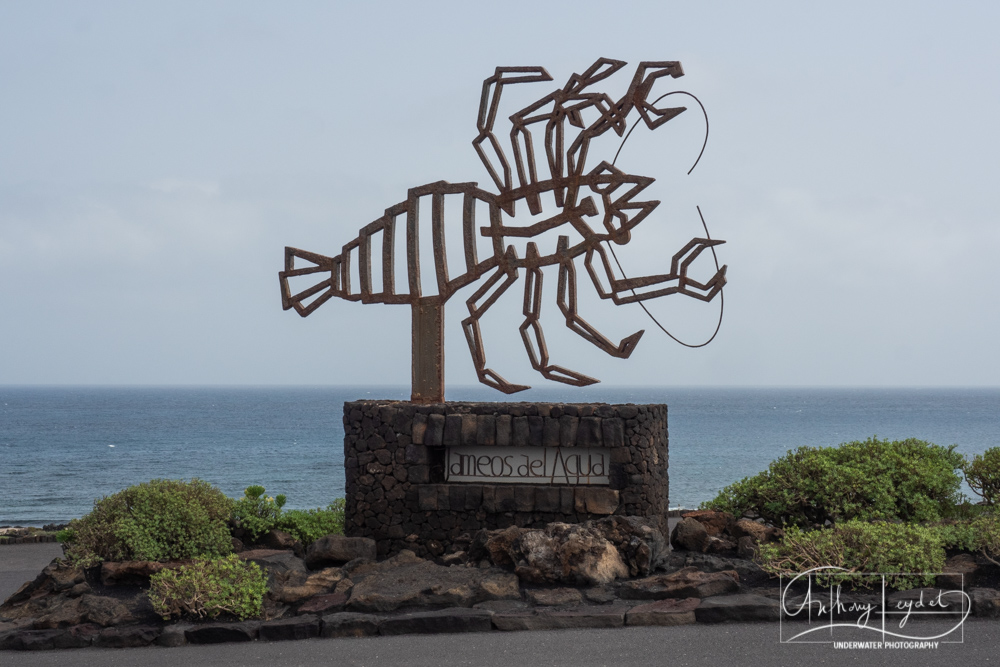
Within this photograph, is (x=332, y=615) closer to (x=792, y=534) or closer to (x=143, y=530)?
(x=143, y=530)

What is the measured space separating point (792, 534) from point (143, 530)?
5.77 m

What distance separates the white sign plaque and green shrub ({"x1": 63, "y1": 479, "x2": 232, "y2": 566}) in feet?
8.30

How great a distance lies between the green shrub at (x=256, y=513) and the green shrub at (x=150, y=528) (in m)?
0.54

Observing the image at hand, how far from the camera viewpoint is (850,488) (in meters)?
9.05

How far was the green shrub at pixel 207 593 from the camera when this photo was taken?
22.5 ft

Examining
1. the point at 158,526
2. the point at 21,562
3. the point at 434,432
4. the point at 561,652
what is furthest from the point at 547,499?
the point at 21,562

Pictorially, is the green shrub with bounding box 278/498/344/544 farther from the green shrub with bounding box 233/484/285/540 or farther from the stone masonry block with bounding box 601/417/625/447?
the stone masonry block with bounding box 601/417/625/447

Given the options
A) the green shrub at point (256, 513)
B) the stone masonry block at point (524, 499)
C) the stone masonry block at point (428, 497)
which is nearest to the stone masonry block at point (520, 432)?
the stone masonry block at point (524, 499)

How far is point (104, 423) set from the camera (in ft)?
232

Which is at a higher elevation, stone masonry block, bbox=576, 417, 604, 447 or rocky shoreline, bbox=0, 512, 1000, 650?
stone masonry block, bbox=576, 417, 604, 447

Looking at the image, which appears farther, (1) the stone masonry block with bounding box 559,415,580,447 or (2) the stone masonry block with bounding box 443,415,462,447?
(2) the stone masonry block with bounding box 443,415,462,447

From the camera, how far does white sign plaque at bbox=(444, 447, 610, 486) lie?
869cm

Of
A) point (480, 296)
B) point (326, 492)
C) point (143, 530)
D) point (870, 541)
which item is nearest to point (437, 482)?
point (480, 296)

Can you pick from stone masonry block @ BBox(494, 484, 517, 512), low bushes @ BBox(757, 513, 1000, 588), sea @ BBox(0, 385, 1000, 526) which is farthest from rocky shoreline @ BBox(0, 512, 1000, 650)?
sea @ BBox(0, 385, 1000, 526)
